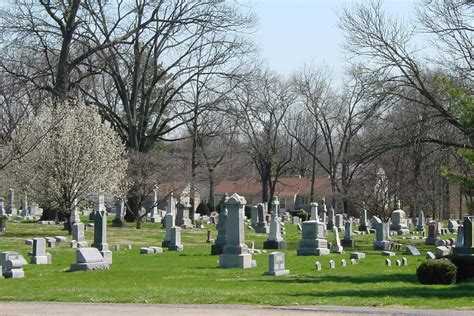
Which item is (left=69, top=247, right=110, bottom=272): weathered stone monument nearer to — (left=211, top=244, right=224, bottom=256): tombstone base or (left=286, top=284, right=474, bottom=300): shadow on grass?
(left=211, top=244, right=224, bottom=256): tombstone base

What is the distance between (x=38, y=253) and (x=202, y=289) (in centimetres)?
996

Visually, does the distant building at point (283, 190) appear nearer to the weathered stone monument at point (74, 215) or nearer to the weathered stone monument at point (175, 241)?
the weathered stone monument at point (74, 215)

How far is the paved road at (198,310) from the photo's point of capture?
1548 cm

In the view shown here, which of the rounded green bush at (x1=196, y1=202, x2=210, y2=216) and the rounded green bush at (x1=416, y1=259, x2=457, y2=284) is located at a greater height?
the rounded green bush at (x1=196, y1=202, x2=210, y2=216)

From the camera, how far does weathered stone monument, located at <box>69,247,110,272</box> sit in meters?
25.0

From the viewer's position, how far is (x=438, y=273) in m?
21.2

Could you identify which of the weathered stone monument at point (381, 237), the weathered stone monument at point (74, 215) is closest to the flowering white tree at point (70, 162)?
the weathered stone monument at point (74, 215)

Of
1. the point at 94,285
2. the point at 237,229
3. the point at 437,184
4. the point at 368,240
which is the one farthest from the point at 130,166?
the point at 94,285

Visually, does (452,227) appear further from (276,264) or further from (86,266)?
(86,266)

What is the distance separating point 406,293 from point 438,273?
2.65 meters

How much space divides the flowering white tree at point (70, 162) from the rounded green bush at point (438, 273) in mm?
23987

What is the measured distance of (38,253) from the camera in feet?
91.8

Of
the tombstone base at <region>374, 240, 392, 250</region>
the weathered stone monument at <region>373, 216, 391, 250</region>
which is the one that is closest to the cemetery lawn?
the tombstone base at <region>374, 240, 392, 250</region>

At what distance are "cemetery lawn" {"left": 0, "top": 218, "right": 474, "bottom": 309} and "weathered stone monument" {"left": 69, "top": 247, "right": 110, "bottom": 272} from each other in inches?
19.4
